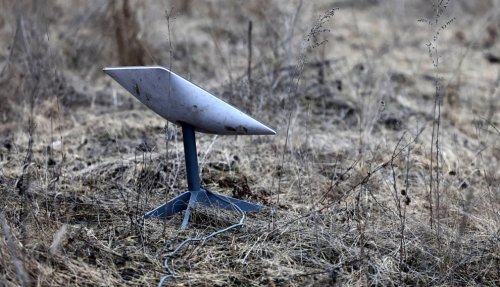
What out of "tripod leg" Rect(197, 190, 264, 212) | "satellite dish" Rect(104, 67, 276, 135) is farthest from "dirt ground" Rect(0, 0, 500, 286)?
"satellite dish" Rect(104, 67, 276, 135)

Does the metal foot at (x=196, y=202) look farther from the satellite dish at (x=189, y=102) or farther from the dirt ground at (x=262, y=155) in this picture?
the satellite dish at (x=189, y=102)

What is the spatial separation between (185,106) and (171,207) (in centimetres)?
51

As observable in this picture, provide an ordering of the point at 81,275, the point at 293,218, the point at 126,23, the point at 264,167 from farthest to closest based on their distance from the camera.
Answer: the point at 126,23, the point at 264,167, the point at 293,218, the point at 81,275

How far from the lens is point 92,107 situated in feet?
22.1

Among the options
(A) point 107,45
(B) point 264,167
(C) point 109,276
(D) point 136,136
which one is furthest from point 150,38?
(C) point 109,276

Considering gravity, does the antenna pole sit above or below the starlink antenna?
below

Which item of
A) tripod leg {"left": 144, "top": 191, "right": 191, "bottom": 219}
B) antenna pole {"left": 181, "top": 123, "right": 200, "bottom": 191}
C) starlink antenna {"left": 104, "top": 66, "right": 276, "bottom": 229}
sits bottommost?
tripod leg {"left": 144, "top": 191, "right": 191, "bottom": 219}

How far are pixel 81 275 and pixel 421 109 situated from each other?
4.17 m

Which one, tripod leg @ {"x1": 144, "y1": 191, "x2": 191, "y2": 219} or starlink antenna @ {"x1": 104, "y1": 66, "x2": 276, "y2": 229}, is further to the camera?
tripod leg @ {"x1": 144, "y1": 191, "x2": 191, "y2": 219}

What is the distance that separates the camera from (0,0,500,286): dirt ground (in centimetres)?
371

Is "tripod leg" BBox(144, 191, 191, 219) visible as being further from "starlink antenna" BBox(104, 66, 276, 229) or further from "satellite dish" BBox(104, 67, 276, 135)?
"satellite dish" BBox(104, 67, 276, 135)

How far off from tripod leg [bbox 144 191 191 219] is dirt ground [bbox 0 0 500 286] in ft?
0.16

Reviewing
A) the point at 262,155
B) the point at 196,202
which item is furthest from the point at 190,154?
the point at 262,155

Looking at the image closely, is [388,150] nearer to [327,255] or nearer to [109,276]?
[327,255]
